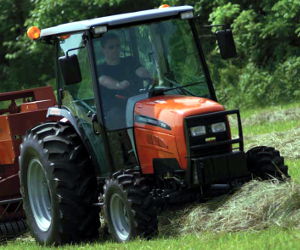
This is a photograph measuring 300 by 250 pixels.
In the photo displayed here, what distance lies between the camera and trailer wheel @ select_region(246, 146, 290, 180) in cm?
936

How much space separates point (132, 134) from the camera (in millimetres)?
9383

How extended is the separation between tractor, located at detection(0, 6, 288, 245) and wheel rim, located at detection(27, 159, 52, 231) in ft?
0.17

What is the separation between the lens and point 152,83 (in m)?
9.52

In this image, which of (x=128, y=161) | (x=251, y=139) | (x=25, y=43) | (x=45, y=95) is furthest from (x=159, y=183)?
(x=25, y=43)

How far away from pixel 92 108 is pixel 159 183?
3.36ft

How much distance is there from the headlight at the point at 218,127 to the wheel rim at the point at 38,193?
2204 mm

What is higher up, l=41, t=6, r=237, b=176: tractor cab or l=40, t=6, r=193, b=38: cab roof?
l=40, t=6, r=193, b=38: cab roof

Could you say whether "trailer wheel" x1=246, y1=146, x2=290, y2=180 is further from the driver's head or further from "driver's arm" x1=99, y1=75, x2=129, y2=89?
the driver's head

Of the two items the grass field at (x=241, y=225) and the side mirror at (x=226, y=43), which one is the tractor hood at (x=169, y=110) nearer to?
the side mirror at (x=226, y=43)

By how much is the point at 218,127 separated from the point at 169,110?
49 centimetres

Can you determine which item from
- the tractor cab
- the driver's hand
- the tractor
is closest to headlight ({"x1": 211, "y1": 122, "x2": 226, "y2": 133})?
the tractor

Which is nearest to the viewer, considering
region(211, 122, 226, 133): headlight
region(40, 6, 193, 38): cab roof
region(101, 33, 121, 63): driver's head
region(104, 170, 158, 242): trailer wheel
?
region(104, 170, 158, 242): trailer wheel

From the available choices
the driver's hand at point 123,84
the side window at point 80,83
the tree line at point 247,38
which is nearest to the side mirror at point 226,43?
the driver's hand at point 123,84

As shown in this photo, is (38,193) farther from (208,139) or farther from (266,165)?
(266,165)
